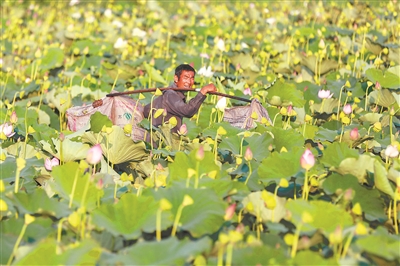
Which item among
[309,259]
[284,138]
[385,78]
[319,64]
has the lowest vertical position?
[309,259]

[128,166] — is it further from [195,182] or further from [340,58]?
[340,58]

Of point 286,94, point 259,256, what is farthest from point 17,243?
point 286,94

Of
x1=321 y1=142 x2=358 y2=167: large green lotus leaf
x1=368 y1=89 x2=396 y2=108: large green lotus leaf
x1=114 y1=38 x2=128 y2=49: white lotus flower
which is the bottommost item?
x1=321 y1=142 x2=358 y2=167: large green lotus leaf

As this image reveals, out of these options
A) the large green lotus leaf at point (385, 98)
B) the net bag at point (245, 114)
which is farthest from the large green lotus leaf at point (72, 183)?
the large green lotus leaf at point (385, 98)

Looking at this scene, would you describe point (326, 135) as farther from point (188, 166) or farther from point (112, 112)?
point (112, 112)

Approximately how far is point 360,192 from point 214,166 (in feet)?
2.02

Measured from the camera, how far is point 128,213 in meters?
2.61

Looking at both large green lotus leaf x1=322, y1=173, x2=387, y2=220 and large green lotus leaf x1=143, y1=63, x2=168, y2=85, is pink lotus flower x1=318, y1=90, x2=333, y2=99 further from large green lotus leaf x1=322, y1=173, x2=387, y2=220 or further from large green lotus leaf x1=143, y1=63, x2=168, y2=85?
large green lotus leaf x1=322, y1=173, x2=387, y2=220

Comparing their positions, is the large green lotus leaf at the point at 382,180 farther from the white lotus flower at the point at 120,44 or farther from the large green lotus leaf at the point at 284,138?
the white lotus flower at the point at 120,44

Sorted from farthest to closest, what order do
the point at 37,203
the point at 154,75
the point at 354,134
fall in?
1. the point at 154,75
2. the point at 354,134
3. the point at 37,203

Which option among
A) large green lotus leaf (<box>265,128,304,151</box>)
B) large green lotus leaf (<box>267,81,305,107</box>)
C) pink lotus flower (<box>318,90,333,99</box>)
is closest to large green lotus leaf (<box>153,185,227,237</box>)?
large green lotus leaf (<box>265,128,304,151</box>)

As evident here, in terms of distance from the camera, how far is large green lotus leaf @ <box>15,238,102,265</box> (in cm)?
220

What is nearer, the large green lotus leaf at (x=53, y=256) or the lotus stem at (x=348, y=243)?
the large green lotus leaf at (x=53, y=256)

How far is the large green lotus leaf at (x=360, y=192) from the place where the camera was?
2912 mm
